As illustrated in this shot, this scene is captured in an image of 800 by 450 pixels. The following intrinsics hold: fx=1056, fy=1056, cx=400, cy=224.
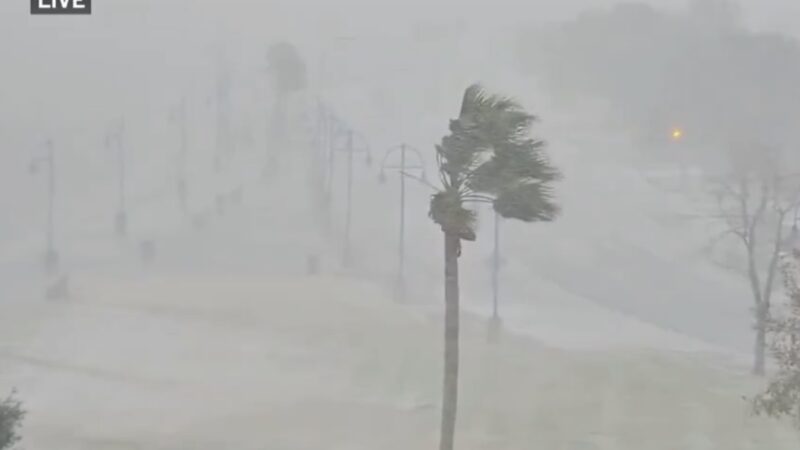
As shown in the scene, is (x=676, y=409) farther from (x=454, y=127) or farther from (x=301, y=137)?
(x=301, y=137)

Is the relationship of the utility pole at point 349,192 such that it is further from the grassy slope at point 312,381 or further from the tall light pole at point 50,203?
the tall light pole at point 50,203

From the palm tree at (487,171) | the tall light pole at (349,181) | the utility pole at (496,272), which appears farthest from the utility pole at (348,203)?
the palm tree at (487,171)

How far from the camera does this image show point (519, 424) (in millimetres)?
13305

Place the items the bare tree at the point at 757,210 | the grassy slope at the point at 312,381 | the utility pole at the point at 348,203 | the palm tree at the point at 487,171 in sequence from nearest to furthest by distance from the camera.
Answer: the palm tree at the point at 487,171
the grassy slope at the point at 312,381
the bare tree at the point at 757,210
the utility pole at the point at 348,203

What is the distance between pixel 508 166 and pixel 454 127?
544 millimetres

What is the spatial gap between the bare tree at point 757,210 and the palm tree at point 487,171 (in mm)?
8032

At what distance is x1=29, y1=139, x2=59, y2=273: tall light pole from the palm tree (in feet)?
33.2

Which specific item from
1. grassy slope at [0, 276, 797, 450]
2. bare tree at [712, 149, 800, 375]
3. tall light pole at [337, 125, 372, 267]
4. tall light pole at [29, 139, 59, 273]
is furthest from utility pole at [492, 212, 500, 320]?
tall light pole at [29, 139, 59, 273]

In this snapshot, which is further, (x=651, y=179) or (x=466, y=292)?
(x=651, y=179)

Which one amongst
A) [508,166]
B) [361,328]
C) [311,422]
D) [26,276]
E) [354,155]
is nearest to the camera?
[508,166]

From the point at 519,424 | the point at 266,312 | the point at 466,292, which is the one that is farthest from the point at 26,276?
the point at 519,424

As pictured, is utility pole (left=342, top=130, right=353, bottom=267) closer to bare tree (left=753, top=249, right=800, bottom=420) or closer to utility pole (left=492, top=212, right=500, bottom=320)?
utility pole (left=492, top=212, right=500, bottom=320)

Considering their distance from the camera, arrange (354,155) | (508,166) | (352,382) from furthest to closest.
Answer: (354,155), (352,382), (508,166)

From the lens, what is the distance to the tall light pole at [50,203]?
1690 cm
